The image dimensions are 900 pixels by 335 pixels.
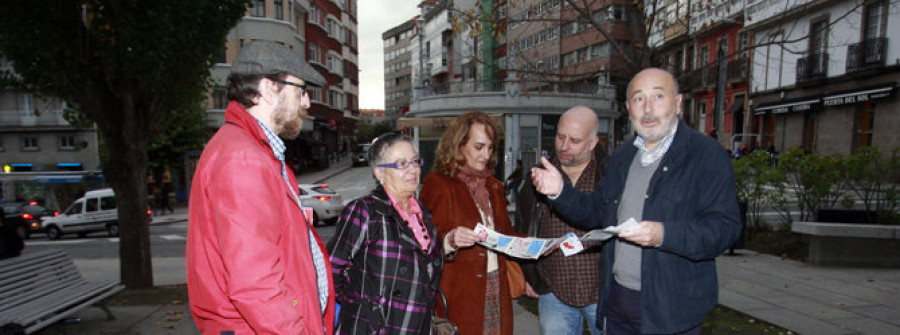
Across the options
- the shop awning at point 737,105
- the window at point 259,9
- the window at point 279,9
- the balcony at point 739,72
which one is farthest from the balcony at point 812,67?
the window at point 259,9

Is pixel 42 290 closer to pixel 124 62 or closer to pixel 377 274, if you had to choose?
pixel 124 62

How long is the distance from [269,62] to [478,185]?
1.75 meters

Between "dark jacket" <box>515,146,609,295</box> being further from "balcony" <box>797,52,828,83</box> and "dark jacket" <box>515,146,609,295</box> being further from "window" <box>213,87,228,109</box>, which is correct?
"window" <box>213,87,228,109</box>

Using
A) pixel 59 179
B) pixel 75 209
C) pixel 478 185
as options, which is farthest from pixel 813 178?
pixel 59 179

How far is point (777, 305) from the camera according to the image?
521 cm

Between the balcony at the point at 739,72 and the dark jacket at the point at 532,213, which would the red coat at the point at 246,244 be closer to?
the dark jacket at the point at 532,213

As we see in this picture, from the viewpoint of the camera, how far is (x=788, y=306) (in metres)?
5.18

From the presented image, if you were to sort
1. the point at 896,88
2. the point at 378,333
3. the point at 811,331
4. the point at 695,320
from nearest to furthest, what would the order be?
the point at 695,320 < the point at 378,333 < the point at 811,331 < the point at 896,88

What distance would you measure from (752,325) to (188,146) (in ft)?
90.0

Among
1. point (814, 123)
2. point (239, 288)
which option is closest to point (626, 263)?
point (239, 288)

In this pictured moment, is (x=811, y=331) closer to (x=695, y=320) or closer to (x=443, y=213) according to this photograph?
(x=695, y=320)

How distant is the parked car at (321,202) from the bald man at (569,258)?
489 inches

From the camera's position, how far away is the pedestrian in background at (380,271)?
2410mm

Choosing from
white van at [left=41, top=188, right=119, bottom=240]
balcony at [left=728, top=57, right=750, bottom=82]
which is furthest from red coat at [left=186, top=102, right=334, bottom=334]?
balcony at [left=728, top=57, right=750, bottom=82]
